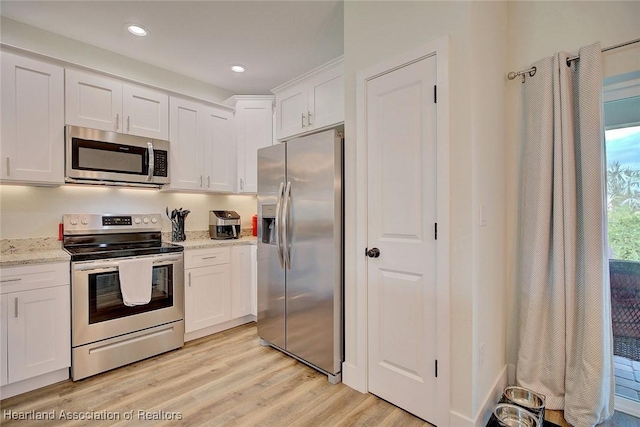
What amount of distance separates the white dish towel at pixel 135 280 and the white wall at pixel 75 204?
0.83 metres

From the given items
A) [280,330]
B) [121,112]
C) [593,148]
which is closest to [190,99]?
[121,112]

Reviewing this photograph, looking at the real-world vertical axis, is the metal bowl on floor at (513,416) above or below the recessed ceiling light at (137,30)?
below

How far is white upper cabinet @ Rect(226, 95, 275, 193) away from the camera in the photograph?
141 inches

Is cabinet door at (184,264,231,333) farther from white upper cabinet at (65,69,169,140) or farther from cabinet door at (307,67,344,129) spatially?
cabinet door at (307,67,344,129)

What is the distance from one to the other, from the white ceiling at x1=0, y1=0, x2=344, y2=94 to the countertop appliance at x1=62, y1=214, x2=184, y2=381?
5.41 ft

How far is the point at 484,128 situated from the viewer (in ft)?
5.73

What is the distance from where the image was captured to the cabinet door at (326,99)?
8.16 ft

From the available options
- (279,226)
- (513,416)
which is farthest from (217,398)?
(513,416)

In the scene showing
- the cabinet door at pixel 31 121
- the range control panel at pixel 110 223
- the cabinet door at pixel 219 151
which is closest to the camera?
the cabinet door at pixel 31 121

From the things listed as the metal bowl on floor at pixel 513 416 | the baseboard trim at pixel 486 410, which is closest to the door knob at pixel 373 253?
the baseboard trim at pixel 486 410

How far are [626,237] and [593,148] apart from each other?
2.10 feet

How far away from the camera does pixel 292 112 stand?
2.91 metres

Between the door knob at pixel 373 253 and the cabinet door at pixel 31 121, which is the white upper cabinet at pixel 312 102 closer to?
the door knob at pixel 373 253

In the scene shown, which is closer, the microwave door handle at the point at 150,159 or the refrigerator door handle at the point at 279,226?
the refrigerator door handle at the point at 279,226
